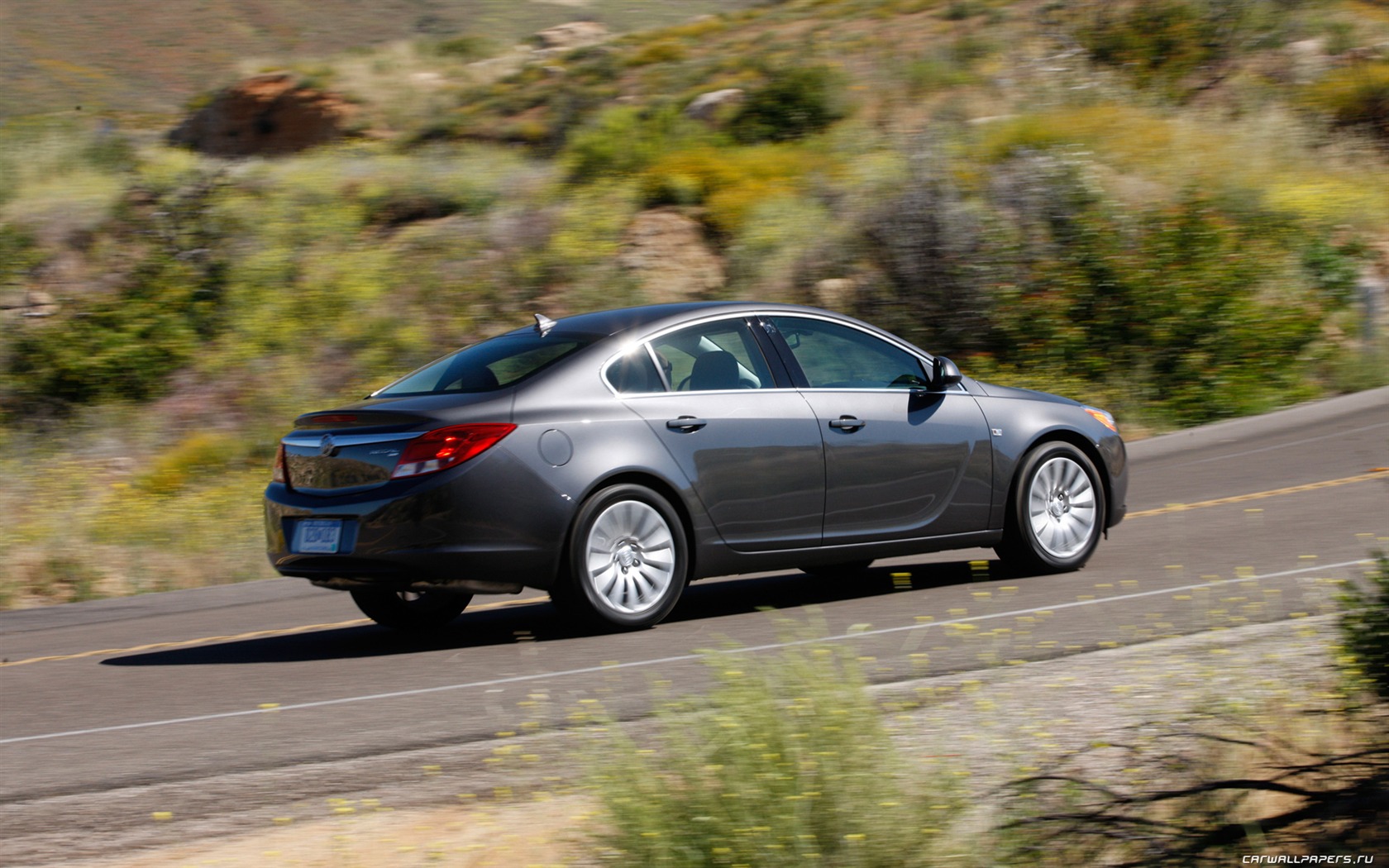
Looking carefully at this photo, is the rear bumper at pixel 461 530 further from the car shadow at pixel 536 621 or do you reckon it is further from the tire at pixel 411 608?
the tire at pixel 411 608

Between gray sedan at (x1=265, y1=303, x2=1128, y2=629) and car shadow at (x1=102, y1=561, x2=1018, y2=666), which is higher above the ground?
gray sedan at (x1=265, y1=303, x2=1128, y2=629)

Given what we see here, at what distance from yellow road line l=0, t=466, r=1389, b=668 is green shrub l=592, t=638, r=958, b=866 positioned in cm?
568

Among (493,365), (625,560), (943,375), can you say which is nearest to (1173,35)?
(943,375)

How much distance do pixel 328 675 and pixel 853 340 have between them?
3.45 metres

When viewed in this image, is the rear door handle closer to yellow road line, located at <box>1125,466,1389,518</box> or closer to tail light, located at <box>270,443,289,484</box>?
tail light, located at <box>270,443,289,484</box>

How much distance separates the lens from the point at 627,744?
398 centimetres

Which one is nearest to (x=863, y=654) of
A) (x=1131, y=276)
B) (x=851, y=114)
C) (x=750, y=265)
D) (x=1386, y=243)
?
(x=1131, y=276)

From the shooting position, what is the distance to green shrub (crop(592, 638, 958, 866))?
3.60 meters

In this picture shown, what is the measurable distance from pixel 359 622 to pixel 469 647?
65.4 inches

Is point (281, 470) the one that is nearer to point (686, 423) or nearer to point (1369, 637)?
point (686, 423)

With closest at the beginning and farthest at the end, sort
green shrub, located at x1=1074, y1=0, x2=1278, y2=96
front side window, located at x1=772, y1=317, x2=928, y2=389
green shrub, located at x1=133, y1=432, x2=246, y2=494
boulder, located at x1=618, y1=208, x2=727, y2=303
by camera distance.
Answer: front side window, located at x1=772, y1=317, x2=928, y2=389, green shrub, located at x1=133, y1=432, x2=246, y2=494, boulder, located at x1=618, y1=208, x2=727, y2=303, green shrub, located at x1=1074, y1=0, x2=1278, y2=96

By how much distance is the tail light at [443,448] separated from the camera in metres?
7.57

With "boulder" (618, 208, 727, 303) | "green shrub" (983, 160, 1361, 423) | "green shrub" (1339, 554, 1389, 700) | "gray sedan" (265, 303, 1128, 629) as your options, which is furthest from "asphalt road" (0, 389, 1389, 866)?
"boulder" (618, 208, 727, 303)

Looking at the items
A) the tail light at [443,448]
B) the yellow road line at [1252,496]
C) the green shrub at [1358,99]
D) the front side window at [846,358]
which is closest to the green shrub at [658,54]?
the green shrub at [1358,99]
